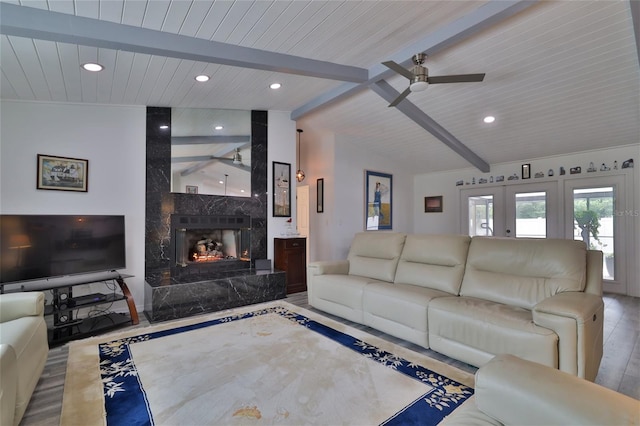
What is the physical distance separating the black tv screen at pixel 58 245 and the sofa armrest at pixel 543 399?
3814 mm

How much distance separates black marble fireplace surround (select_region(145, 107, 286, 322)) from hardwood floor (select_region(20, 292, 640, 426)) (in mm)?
404

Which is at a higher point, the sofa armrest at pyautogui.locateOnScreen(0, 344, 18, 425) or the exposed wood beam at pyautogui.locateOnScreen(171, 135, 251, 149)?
the exposed wood beam at pyautogui.locateOnScreen(171, 135, 251, 149)

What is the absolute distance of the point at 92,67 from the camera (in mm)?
2938

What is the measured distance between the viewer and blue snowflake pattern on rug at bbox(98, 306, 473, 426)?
1.82 meters

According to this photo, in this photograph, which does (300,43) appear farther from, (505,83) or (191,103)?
(505,83)

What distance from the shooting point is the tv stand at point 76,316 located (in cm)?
302

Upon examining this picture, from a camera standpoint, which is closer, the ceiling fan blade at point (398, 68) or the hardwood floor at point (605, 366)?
the hardwood floor at point (605, 366)

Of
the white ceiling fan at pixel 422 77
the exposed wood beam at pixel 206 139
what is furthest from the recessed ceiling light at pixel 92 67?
the white ceiling fan at pixel 422 77

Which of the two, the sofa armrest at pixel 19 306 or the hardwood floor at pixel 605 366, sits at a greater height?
the sofa armrest at pixel 19 306

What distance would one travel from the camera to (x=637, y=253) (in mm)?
4902

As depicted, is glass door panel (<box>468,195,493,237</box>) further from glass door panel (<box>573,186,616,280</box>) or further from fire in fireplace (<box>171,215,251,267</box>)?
fire in fireplace (<box>171,215,251,267</box>)

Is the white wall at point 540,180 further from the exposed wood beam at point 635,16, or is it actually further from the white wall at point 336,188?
the exposed wood beam at point 635,16

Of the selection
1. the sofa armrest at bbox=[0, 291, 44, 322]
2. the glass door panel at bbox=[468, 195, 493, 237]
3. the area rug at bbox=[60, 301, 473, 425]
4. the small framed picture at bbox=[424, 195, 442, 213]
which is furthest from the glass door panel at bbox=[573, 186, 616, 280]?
the sofa armrest at bbox=[0, 291, 44, 322]

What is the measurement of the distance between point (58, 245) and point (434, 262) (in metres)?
3.93
